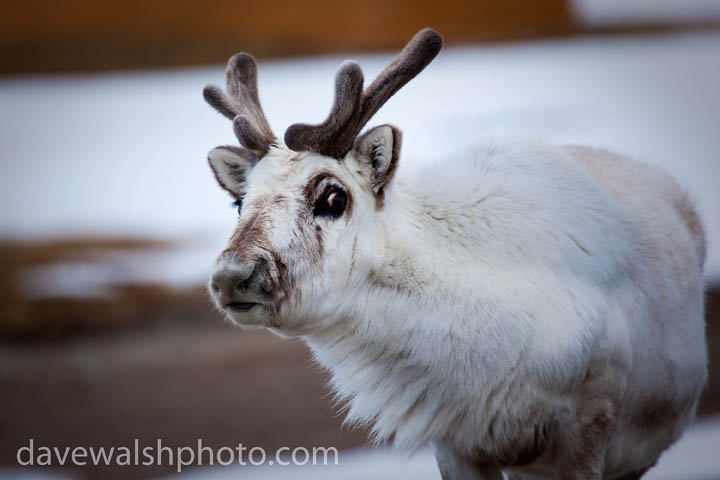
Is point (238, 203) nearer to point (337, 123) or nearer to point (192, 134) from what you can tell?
point (337, 123)

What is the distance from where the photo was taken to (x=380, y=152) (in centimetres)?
198

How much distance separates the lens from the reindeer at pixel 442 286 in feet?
6.36

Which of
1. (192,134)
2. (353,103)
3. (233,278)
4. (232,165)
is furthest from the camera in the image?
(192,134)

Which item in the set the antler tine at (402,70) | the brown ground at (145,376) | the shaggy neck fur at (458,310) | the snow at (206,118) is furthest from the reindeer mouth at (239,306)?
the snow at (206,118)

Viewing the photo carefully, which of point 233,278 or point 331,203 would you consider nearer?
point 233,278

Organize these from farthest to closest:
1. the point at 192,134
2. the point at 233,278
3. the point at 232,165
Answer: the point at 192,134 < the point at 232,165 < the point at 233,278

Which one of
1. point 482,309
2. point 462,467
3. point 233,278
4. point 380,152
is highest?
point 380,152

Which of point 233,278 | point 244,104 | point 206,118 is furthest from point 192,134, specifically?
point 233,278

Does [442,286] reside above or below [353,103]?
below

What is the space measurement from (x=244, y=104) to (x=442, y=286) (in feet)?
2.26

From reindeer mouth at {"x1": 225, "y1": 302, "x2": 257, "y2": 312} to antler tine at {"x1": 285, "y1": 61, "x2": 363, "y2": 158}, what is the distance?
1.25 ft

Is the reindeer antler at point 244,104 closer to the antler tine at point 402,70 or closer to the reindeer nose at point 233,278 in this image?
the antler tine at point 402,70

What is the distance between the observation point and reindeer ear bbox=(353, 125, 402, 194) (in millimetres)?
1958

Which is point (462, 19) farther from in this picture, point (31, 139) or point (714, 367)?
point (31, 139)
